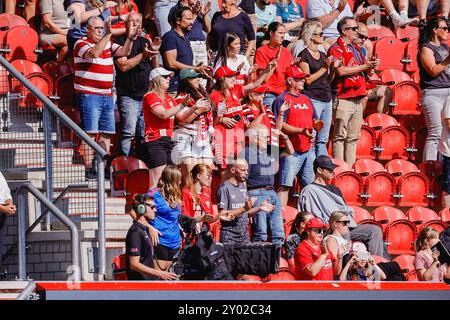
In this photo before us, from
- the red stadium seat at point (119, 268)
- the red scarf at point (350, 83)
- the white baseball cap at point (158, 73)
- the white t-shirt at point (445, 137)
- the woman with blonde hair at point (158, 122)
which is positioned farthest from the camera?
the red scarf at point (350, 83)

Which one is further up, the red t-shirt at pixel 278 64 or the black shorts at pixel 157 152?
the red t-shirt at pixel 278 64

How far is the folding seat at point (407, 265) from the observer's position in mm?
12569

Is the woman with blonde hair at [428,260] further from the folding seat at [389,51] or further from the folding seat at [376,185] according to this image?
the folding seat at [389,51]

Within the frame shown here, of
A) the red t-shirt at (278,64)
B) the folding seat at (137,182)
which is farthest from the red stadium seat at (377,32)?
the folding seat at (137,182)

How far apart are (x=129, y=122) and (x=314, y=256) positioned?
8.41 feet

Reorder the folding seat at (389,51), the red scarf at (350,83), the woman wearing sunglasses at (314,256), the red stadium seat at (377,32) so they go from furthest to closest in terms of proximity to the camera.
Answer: the red stadium seat at (377,32), the folding seat at (389,51), the red scarf at (350,83), the woman wearing sunglasses at (314,256)

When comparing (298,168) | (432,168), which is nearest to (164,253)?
(298,168)

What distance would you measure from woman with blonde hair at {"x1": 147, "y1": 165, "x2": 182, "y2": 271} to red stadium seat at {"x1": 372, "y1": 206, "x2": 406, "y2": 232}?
3296 millimetres

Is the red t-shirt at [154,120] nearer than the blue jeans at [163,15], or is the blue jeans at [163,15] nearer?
the red t-shirt at [154,120]

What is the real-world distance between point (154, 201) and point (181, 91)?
214 cm

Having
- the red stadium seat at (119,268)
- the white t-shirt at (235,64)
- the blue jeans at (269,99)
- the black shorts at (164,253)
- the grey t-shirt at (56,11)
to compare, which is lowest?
the red stadium seat at (119,268)

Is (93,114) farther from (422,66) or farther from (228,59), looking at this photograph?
(422,66)

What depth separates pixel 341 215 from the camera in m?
11.7

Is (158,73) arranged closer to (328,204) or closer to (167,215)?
(167,215)
